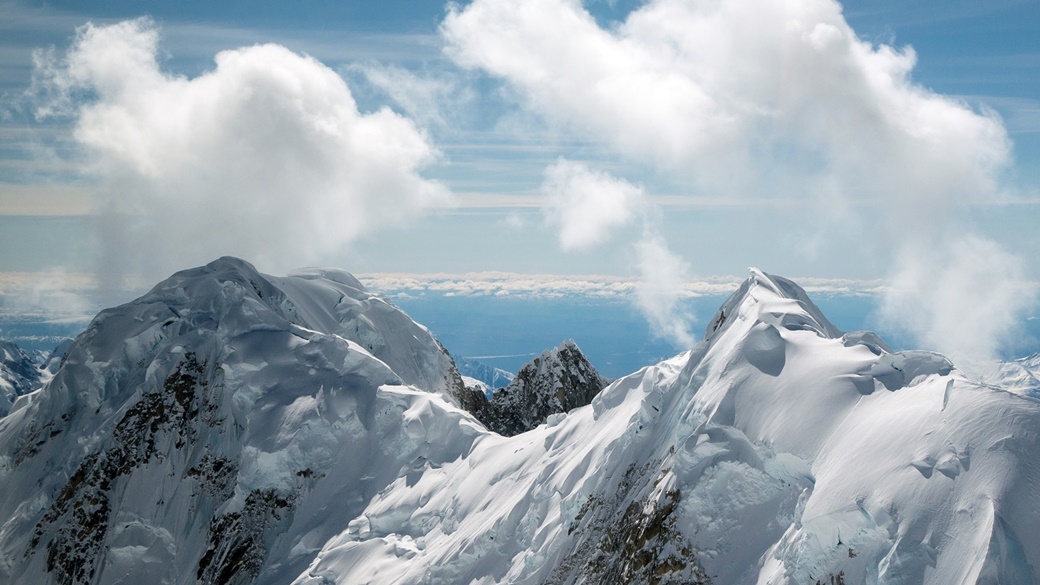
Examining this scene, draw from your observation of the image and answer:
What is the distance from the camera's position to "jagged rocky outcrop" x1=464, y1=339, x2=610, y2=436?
117375 mm

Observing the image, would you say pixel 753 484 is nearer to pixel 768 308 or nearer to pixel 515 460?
pixel 768 308

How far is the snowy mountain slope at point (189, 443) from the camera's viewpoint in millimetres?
73062

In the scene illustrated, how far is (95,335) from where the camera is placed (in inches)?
3568

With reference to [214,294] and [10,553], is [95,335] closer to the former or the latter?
[214,294]

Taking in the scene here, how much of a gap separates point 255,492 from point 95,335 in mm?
31478

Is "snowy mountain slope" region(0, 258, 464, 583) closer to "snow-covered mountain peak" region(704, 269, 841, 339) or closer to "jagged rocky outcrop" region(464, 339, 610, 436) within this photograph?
"snow-covered mountain peak" region(704, 269, 841, 339)

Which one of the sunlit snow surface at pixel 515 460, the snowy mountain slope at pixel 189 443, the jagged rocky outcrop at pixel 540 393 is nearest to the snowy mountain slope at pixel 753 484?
the sunlit snow surface at pixel 515 460

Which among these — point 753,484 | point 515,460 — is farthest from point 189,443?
point 753,484

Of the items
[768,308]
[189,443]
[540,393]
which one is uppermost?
Answer: [768,308]

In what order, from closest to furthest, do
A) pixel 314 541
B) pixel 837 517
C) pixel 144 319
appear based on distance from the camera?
pixel 837 517
pixel 314 541
pixel 144 319

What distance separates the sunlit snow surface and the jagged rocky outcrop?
12.3 meters

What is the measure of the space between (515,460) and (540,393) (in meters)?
54.4

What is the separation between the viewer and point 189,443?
80375 millimetres

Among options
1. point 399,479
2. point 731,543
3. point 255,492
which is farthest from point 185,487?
point 731,543
